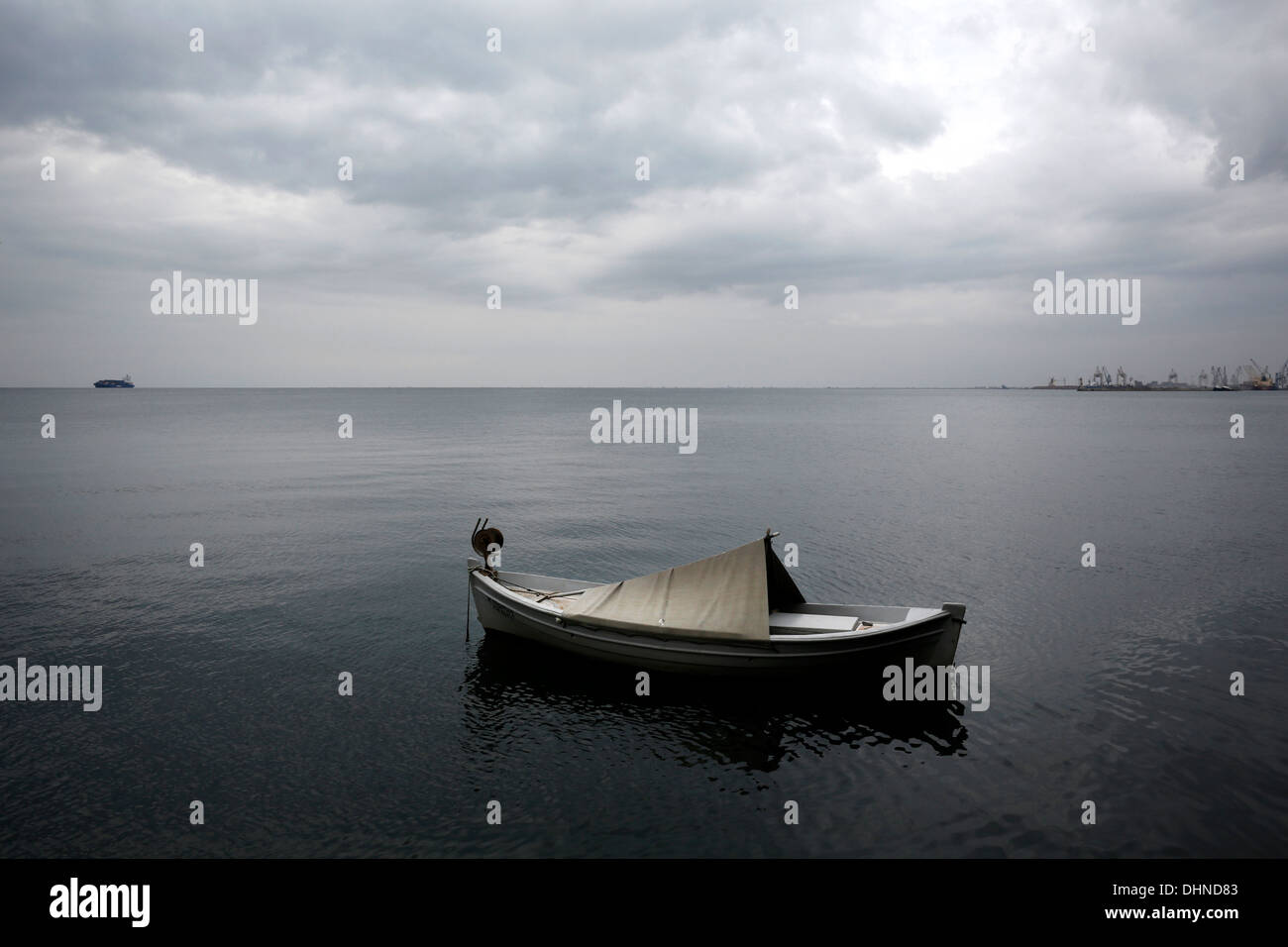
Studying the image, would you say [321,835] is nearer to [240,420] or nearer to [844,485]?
[844,485]

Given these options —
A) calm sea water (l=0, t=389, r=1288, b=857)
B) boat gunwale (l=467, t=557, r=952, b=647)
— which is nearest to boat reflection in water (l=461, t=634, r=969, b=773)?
calm sea water (l=0, t=389, r=1288, b=857)

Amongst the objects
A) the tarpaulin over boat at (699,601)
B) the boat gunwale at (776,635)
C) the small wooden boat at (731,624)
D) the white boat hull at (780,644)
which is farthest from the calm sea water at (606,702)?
the tarpaulin over boat at (699,601)

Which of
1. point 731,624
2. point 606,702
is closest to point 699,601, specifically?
point 731,624

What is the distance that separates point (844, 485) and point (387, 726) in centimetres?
6029

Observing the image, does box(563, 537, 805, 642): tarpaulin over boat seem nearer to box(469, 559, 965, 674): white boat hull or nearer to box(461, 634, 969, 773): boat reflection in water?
box(469, 559, 965, 674): white boat hull

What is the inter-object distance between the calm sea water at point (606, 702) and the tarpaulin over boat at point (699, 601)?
2167 millimetres

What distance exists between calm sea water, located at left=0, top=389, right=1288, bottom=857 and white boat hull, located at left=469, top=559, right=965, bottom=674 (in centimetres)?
94

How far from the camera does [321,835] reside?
17328 mm

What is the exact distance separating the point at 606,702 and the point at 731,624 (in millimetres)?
5004

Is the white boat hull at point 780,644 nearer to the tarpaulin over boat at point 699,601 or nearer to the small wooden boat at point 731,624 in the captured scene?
the small wooden boat at point 731,624

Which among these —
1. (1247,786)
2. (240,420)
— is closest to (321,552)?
(1247,786)

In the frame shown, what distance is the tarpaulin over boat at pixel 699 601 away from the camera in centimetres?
2511

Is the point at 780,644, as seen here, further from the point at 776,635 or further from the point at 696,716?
the point at 696,716
